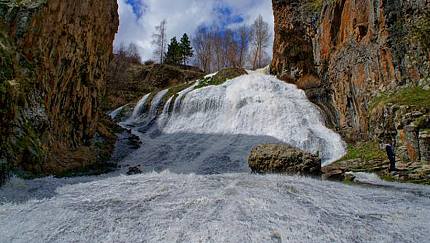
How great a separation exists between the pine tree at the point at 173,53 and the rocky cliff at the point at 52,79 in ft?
118

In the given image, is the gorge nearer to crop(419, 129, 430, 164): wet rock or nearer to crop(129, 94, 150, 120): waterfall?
crop(419, 129, 430, 164): wet rock

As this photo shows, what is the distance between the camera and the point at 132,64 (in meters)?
57.5

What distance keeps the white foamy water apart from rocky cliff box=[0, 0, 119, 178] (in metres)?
2.67

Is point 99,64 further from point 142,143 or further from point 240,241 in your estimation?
point 240,241

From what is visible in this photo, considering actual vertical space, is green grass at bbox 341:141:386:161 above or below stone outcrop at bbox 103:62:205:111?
below

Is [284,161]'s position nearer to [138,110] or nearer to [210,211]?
[210,211]

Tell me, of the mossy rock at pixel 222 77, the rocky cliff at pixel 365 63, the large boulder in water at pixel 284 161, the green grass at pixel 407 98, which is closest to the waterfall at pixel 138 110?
the mossy rock at pixel 222 77

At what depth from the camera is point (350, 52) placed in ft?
61.7

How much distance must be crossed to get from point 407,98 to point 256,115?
9.49 m

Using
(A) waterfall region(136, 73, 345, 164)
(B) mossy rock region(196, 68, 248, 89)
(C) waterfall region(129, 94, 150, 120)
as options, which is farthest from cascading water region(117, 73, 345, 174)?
(B) mossy rock region(196, 68, 248, 89)

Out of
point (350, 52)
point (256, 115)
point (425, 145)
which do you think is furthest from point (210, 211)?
point (350, 52)

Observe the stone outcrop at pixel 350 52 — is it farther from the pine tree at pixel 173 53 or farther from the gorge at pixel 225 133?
the pine tree at pixel 173 53

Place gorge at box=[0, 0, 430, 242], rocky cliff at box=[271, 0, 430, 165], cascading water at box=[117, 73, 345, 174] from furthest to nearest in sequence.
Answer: cascading water at box=[117, 73, 345, 174], rocky cliff at box=[271, 0, 430, 165], gorge at box=[0, 0, 430, 242]

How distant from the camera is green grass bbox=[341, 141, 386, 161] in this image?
1420cm
